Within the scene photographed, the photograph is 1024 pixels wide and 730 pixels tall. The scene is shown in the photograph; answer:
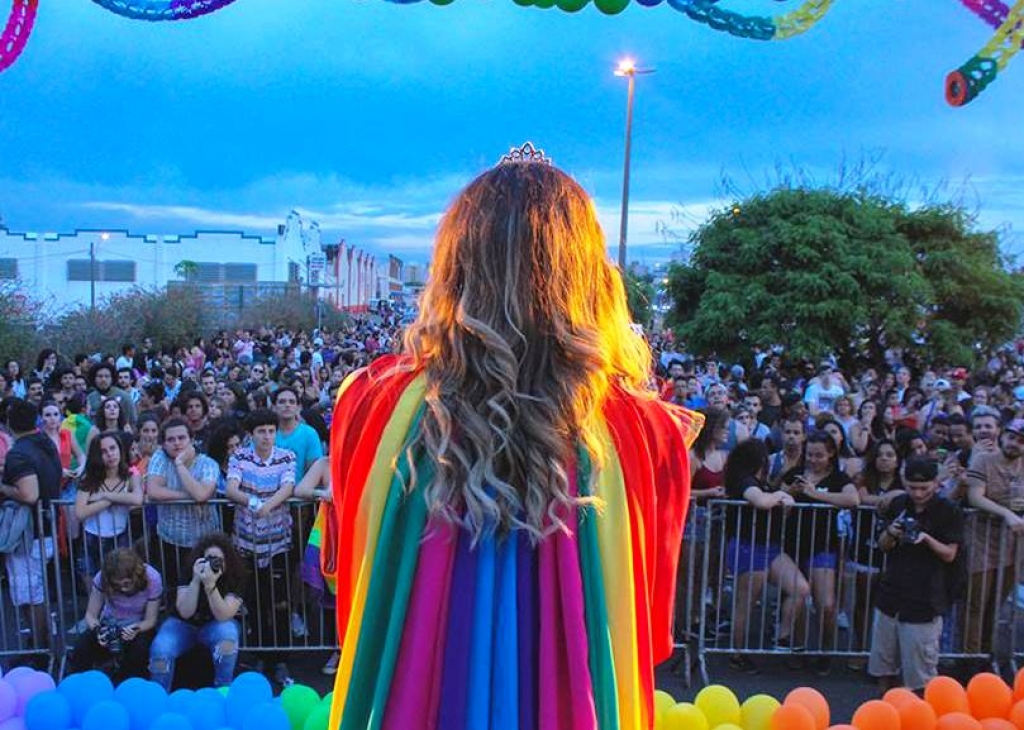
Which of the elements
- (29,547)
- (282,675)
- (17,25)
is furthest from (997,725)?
(17,25)

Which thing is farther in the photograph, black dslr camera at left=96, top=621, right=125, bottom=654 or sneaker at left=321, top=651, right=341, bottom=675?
sneaker at left=321, top=651, right=341, bottom=675

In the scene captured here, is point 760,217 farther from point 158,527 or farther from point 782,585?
point 158,527

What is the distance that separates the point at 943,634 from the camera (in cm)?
580

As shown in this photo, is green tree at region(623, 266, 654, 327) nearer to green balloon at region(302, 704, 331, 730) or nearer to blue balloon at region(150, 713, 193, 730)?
green balloon at region(302, 704, 331, 730)

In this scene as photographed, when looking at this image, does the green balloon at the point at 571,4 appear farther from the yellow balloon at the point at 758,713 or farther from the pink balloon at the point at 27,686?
the pink balloon at the point at 27,686

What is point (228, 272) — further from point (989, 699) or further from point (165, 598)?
point (989, 699)

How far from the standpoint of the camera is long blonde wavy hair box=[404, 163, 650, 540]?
1.62m

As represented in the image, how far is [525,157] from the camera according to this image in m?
1.81

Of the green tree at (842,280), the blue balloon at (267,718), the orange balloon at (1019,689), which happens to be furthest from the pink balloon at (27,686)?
the green tree at (842,280)

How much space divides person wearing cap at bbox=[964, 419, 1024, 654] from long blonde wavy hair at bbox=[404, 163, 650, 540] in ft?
15.7

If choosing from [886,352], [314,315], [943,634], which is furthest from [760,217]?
[314,315]

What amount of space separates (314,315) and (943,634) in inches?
1571

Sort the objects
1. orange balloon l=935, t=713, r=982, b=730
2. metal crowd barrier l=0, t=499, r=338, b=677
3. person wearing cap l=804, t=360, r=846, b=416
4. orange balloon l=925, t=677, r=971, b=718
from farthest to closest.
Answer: person wearing cap l=804, t=360, r=846, b=416
metal crowd barrier l=0, t=499, r=338, b=677
orange balloon l=925, t=677, r=971, b=718
orange balloon l=935, t=713, r=982, b=730

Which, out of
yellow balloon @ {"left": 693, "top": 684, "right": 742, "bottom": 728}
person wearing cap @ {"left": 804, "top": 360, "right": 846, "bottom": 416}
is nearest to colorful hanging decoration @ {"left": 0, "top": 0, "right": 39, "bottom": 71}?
yellow balloon @ {"left": 693, "top": 684, "right": 742, "bottom": 728}
